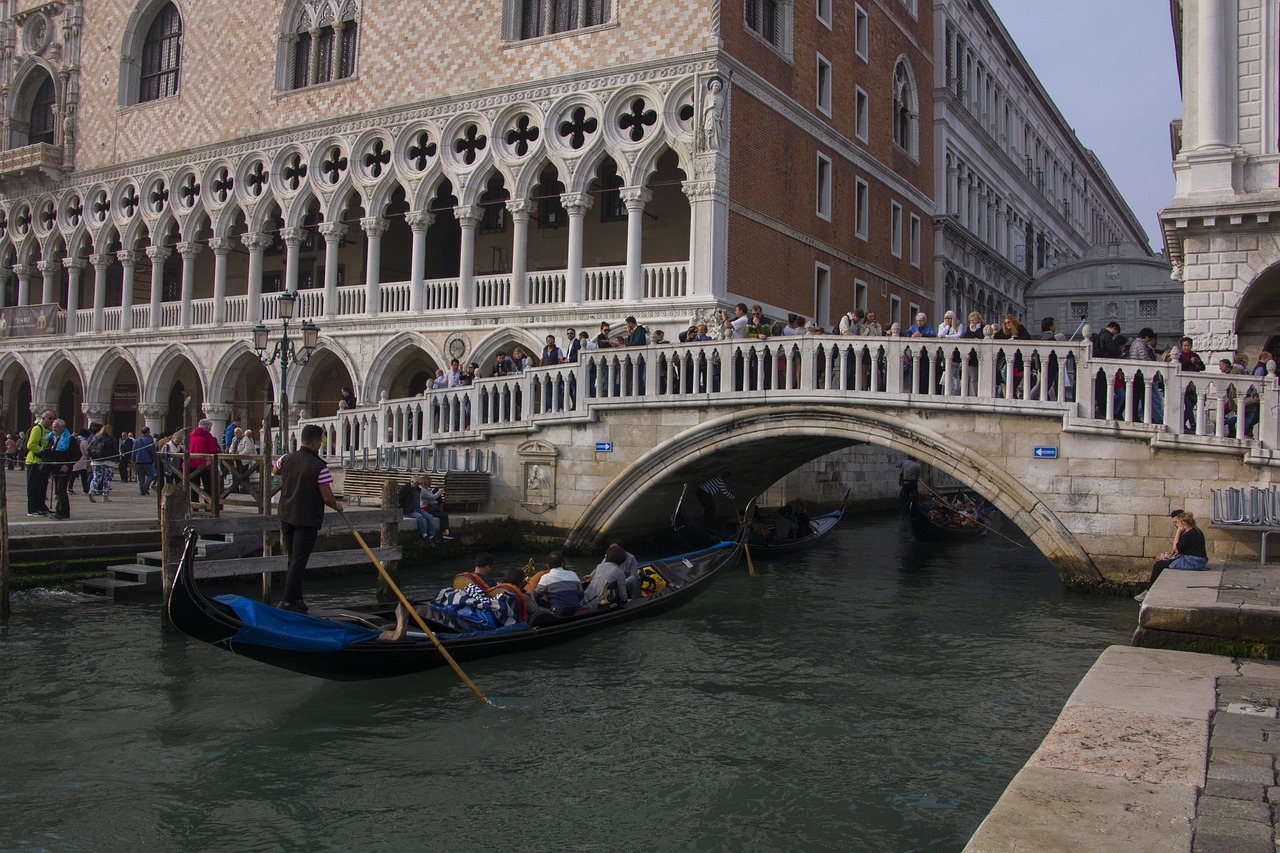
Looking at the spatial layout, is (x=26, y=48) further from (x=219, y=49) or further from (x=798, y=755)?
(x=798, y=755)

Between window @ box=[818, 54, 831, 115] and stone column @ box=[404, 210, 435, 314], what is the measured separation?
6.78 m

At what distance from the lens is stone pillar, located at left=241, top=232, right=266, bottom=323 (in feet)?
62.4

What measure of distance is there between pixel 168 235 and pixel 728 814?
19642 mm

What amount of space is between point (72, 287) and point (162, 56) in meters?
5.08

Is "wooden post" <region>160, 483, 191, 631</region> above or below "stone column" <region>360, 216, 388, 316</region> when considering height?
below

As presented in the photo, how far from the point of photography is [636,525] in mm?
12984

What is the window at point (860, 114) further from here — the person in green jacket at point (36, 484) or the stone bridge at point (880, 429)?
the person in green jacket at point (36, 484)

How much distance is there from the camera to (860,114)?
1959 centimetres

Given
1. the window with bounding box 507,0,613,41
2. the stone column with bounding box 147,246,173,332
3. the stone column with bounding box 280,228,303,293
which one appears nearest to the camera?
the window with bounding box 507,0,613,41

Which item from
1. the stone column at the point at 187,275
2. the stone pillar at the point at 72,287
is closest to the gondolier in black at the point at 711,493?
the stone column at the point at 187,275

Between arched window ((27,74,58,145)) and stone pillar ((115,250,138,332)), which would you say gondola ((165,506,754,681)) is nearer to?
stone pillar ((115,250,138,332))

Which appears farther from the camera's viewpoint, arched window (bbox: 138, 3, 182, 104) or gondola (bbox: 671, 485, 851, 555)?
→ arched window (bbox: 138, 3, 182, 104)

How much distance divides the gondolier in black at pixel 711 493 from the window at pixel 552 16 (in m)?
7.05

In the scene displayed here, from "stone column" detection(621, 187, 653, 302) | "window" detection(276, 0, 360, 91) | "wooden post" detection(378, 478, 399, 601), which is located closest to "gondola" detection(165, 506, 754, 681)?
"wooden post" detection(378, 478, 399, 601)
